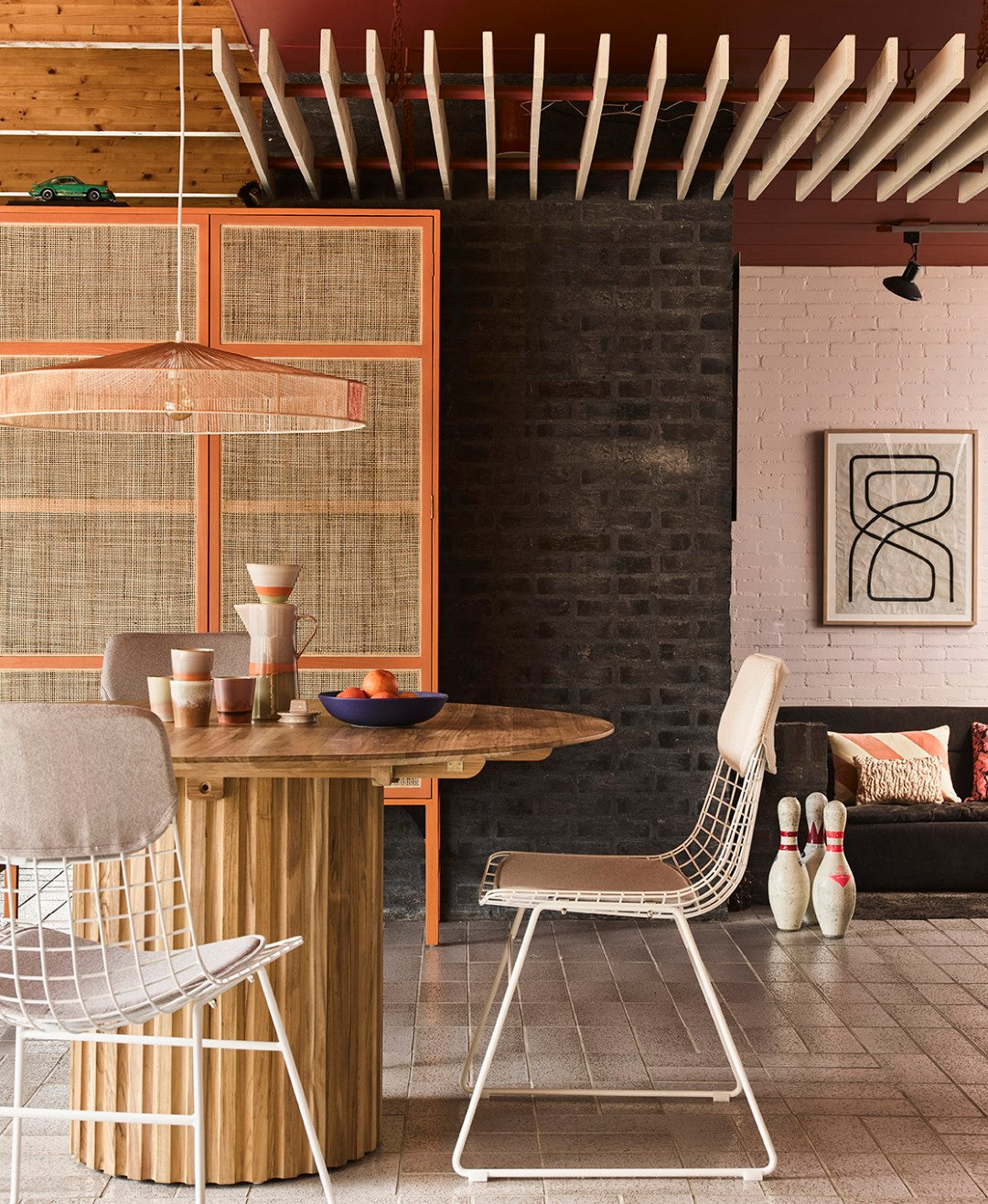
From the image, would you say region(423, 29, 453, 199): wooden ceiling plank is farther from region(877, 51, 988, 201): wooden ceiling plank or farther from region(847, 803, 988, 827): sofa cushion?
region(847, 803, 988, 827): sofa cushion

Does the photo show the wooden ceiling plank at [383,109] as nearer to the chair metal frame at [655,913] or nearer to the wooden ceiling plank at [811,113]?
the wooden ceiling plank at [811,113]

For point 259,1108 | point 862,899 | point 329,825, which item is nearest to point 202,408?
point 329,825

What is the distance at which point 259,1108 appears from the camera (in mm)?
2453

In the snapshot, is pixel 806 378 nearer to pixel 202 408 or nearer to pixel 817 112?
pixel 817 112

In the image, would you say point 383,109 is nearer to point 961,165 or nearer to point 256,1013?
point 961,165

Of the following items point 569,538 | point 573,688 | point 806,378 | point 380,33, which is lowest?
point 573,688

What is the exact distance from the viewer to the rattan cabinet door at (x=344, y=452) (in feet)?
14.0

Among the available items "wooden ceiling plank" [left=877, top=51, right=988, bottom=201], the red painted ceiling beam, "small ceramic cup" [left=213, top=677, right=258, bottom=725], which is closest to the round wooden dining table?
"small ceramic cup" [left=213, top=677, right=258, bottom=725]

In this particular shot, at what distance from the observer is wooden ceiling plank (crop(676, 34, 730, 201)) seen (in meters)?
3.64

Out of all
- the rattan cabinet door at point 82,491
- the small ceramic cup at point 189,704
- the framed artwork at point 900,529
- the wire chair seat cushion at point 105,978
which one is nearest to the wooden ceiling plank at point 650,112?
the rattan cabinet door at point 82,491

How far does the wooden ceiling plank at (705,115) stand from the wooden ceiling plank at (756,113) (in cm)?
10

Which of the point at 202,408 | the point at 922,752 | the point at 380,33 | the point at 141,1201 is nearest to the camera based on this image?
the point at 141,1201

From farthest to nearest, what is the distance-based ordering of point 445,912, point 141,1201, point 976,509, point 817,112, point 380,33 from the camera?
point 976,509
point 445,912
point 380,33
point 817,112
point 141,1201

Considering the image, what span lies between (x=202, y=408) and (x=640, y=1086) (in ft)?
6.20
